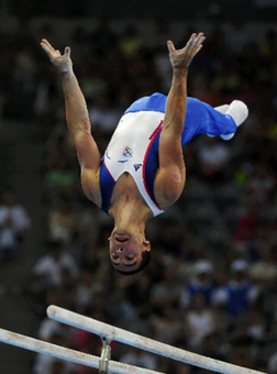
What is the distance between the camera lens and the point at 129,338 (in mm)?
6438

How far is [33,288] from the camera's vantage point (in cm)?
1371

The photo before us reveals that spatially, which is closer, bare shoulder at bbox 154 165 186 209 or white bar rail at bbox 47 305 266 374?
white bar rail at bbox 47 305 266 374

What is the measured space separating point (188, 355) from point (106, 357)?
0.52m

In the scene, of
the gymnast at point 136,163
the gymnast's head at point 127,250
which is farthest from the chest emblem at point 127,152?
the gymnast's head at point 127,250

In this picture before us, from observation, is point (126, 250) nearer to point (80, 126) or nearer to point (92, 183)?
point (92, 183)

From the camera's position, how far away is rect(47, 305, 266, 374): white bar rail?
595 cm

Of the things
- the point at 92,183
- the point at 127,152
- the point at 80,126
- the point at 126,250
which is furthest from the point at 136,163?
the point at 126,250

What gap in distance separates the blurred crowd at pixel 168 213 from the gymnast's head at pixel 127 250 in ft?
14.1

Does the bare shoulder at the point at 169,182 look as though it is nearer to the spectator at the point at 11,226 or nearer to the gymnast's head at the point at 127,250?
the gymnast's head at the point at 127,250

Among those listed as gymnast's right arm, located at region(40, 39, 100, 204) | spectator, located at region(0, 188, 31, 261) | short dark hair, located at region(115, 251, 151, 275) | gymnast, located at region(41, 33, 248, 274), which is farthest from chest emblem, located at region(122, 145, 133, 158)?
spectator, located at region(0, 188, 31, 261)

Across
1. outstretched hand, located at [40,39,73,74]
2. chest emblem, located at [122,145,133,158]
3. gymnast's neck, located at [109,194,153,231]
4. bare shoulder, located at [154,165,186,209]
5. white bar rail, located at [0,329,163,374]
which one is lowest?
white bar rail, located at [0,329,163,374]

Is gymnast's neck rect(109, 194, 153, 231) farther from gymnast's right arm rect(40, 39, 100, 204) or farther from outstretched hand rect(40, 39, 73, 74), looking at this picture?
outstretched hand rect(40, 39, 73, 74)

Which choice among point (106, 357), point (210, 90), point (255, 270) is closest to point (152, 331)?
point (255, 270)

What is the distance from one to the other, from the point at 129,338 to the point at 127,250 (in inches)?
47.8
